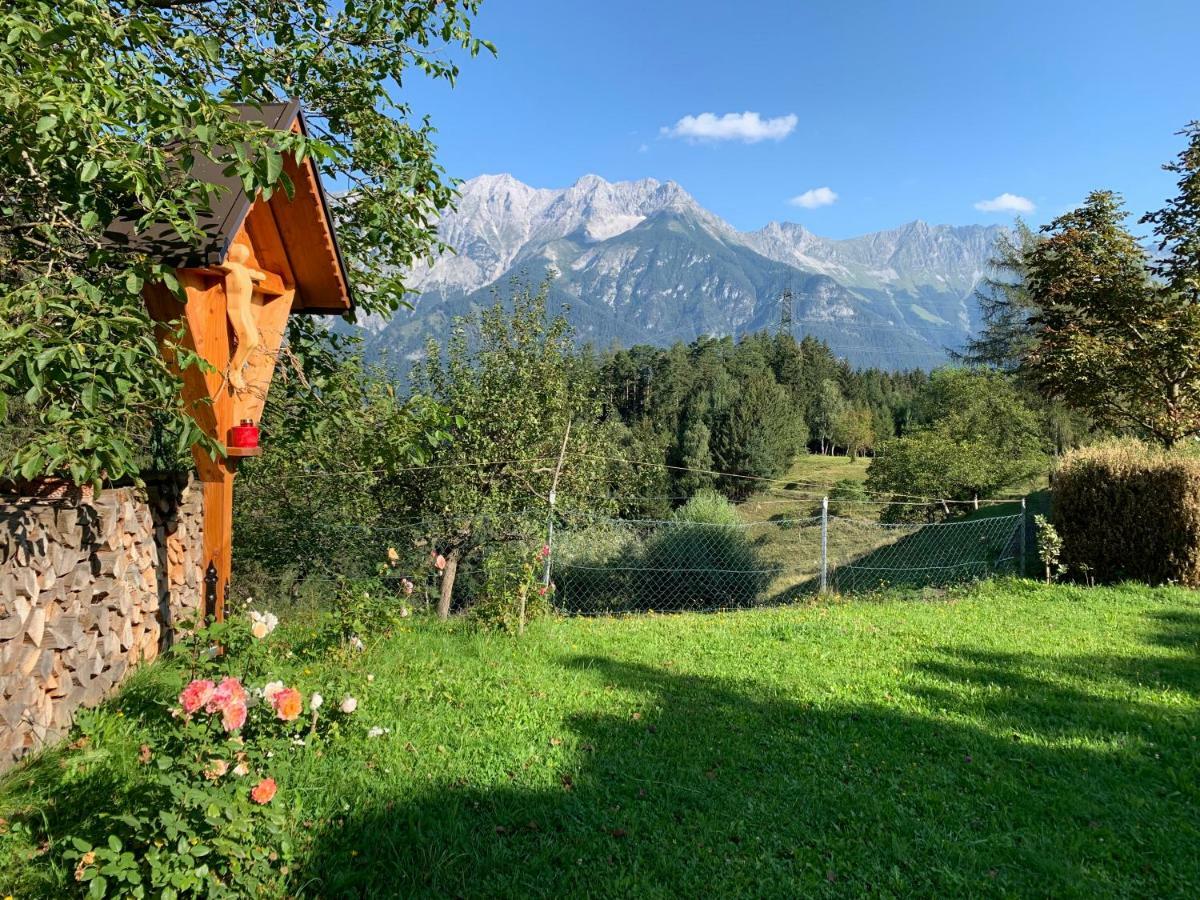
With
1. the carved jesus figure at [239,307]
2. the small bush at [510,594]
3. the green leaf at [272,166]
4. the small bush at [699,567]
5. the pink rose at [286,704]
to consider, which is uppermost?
the green leaf at [272,166]

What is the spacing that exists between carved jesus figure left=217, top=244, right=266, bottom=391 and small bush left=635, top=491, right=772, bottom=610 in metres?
11.2

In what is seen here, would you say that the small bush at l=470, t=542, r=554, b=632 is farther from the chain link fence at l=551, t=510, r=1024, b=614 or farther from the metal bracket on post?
the chain link fence at l=551, t=510, r=1024, b=614

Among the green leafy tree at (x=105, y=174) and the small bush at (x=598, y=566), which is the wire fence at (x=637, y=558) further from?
the green leafy tree at (x=105, y=174)

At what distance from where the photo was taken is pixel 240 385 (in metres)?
4.11

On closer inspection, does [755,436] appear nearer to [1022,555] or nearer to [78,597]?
[1022,555]

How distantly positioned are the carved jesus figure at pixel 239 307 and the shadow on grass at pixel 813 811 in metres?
2.56

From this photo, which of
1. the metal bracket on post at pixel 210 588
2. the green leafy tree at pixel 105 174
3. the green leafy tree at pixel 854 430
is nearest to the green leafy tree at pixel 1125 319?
the green leafy tree at pixel 105 174

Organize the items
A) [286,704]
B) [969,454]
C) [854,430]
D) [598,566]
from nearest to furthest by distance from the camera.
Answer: [286,704] < [598,566] < [969,454] < [854,430]

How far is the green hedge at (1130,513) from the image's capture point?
28.5ft

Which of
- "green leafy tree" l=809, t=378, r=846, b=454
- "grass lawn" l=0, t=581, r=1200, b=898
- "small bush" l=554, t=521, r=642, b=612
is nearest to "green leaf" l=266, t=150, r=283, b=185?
"grass lawn" l=0, t=581, r=1200, b=898

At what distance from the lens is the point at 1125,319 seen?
35.3ft

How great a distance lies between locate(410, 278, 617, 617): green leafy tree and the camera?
1102 cm

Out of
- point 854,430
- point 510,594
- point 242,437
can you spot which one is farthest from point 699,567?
point 854,430

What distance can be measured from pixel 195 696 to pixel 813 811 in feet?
8.81
